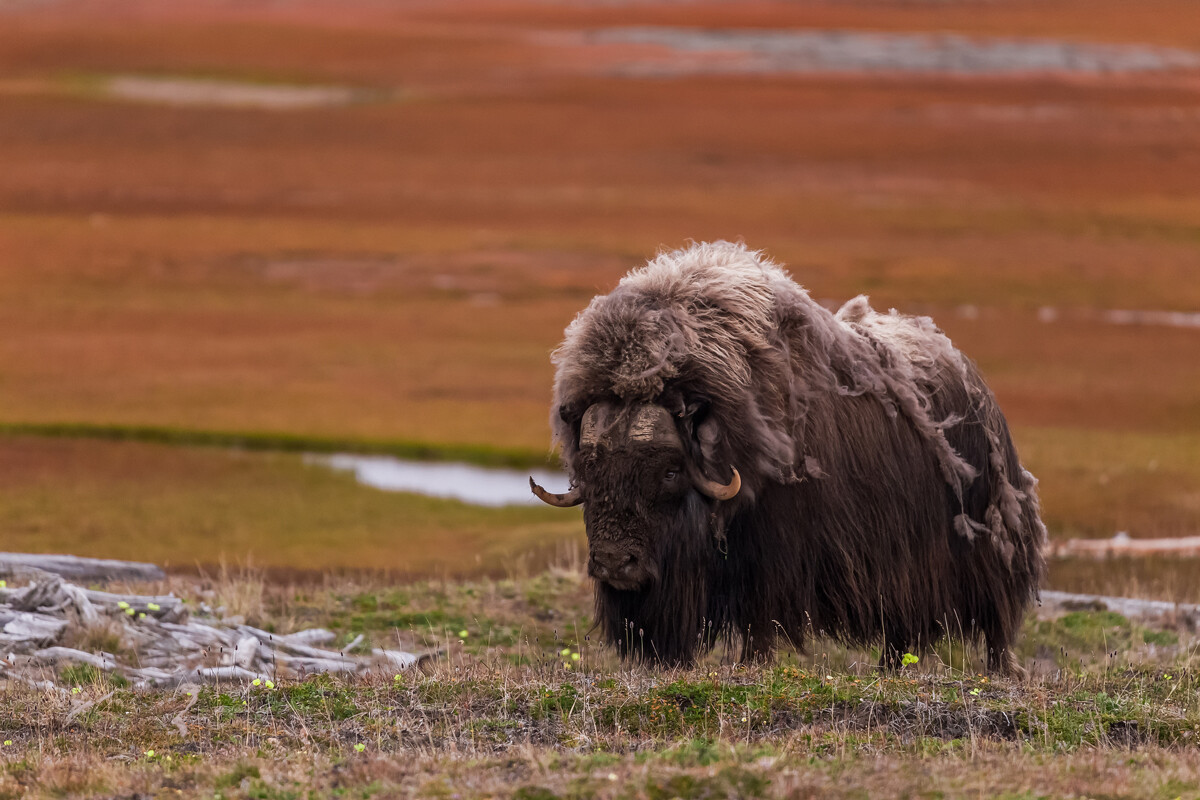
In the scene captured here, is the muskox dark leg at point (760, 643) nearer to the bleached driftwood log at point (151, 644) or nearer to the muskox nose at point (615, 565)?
the muskox nose at point (615, 565)

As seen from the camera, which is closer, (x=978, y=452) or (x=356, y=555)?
(x=978, y=452)

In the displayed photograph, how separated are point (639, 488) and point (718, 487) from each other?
471 mm

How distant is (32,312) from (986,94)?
30.6m

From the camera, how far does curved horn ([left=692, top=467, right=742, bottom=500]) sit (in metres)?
9.26

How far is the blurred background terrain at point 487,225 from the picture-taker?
22.6 metres

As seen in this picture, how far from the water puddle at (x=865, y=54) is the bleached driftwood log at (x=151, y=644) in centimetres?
4351

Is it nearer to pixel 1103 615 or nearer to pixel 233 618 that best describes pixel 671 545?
pixel 233 618

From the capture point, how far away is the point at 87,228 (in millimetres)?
40188

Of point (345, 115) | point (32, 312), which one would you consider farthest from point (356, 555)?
point (345, 115)

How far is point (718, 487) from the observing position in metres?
9.32

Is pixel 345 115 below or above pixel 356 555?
above

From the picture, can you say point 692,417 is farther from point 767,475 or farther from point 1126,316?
point 1126,316

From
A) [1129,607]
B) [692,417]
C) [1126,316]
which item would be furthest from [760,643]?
[1126,316]

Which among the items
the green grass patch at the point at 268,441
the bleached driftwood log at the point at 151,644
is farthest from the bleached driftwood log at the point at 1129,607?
the green grass patch at the point at 268,441
